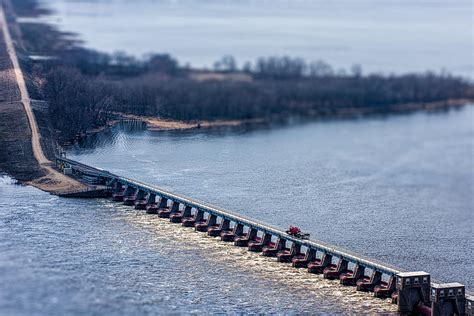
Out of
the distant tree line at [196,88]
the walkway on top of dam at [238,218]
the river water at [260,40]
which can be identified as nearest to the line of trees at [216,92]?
the distant tree line at [196,88]

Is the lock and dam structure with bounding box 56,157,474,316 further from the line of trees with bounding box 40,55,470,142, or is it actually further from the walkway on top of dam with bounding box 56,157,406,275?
the line of trees with bounding box 40,55,470,142

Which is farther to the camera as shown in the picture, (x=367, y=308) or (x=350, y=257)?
(x=350, y=257)

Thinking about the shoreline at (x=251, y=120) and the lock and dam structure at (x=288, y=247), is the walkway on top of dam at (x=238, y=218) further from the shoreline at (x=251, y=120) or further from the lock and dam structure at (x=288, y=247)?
the shoreline at (x=251, y=120)

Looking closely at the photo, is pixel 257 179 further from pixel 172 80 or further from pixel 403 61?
pixel 403 61

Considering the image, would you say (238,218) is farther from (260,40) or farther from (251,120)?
(260,40)

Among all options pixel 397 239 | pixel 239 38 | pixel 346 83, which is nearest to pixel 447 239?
pixel 397 239
